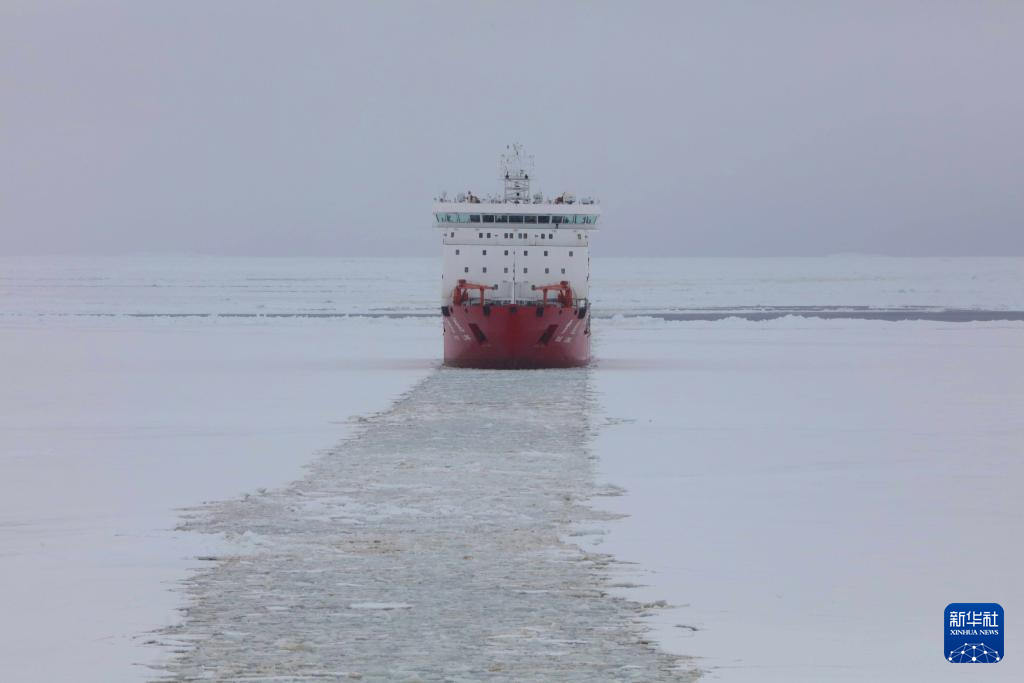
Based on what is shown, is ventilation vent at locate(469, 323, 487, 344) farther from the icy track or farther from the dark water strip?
the dark water strip

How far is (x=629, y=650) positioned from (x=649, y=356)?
33.0 metres

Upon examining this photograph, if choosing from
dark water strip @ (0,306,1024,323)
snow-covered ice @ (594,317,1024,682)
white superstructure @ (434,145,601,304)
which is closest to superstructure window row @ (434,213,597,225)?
white superstructure @ (434,145,601,304)

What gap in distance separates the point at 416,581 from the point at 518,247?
1092 inches

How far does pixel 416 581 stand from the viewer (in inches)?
416

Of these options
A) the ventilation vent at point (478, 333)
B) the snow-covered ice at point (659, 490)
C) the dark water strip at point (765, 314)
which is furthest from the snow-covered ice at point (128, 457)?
the dark water strip at point (765, 314)

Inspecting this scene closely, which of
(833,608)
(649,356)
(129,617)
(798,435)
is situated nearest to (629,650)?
(833,608)

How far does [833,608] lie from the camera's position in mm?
9828

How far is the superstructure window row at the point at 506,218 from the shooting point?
3772cm

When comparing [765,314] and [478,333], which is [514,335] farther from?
[765,314]

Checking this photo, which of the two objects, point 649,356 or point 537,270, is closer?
point 537,270

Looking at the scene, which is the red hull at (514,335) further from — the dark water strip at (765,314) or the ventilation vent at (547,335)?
the dark water strip at (765,314)

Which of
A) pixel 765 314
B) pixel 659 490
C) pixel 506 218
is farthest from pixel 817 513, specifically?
pixel 765 314

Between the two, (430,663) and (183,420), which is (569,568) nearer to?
(430,663)

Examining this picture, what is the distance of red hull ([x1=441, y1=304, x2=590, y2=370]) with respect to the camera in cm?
3550
